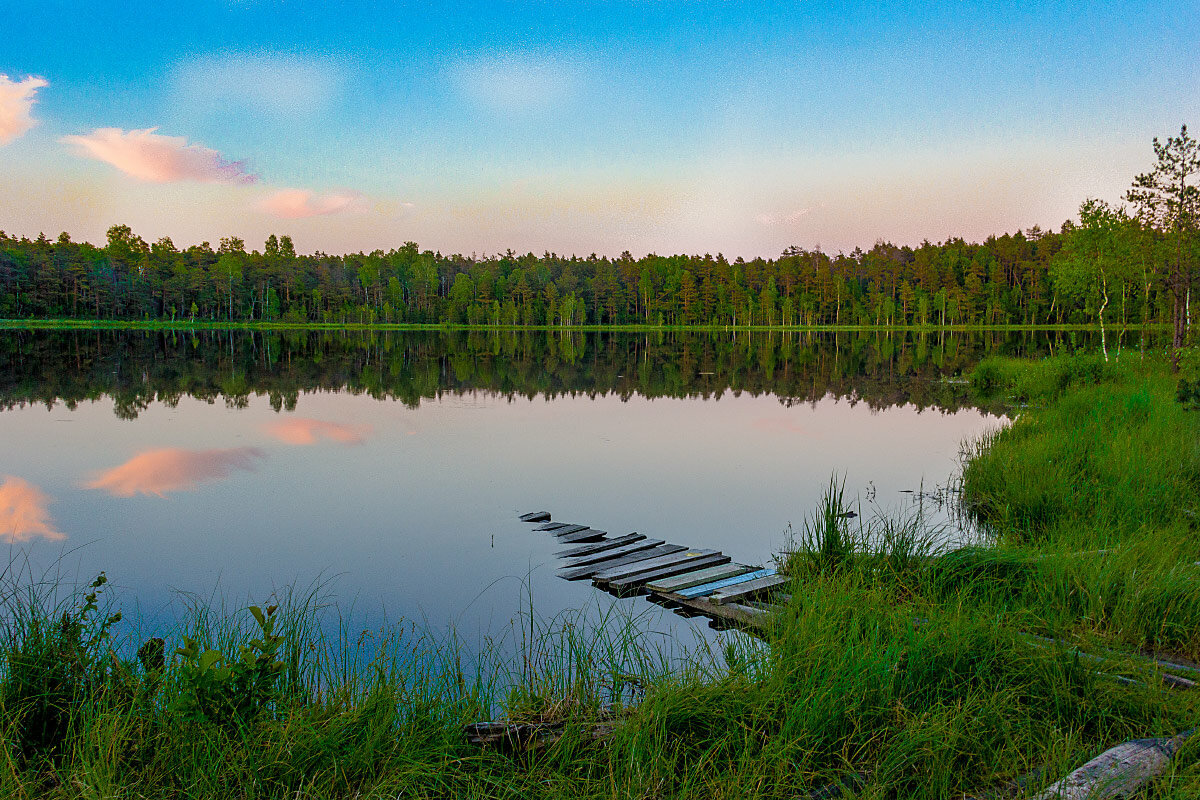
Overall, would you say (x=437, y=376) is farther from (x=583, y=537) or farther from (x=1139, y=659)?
(x=1139, y=659)

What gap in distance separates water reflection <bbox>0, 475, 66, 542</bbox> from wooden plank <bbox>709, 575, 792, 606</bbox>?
7.48m

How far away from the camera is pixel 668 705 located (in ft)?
12.7

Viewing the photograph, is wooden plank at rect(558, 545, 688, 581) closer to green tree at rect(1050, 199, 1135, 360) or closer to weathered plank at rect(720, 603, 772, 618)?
weathered plank at rect(720, 603, 772, 618)

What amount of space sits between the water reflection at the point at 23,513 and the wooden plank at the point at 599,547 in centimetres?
578

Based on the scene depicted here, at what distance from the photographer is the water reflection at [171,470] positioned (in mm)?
11516

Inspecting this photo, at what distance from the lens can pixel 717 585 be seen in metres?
6.95

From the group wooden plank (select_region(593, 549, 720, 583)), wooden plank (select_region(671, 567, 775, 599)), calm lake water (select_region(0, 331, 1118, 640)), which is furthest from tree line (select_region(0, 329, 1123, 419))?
wooden plank (select_region(671, 567, 775, 599))

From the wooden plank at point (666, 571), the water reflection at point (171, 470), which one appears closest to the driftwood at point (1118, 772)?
the wooden plank at point (666, 571)

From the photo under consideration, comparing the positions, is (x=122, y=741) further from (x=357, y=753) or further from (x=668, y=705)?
(x=668, y=705)

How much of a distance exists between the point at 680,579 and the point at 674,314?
4619 inches

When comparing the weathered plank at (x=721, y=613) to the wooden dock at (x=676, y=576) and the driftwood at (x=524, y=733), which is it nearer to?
the wooden dock at (x=676, y=576)

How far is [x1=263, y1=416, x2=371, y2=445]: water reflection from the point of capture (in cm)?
1587

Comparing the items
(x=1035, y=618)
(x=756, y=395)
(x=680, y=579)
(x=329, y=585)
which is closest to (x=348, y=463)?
(x=329, y=585)

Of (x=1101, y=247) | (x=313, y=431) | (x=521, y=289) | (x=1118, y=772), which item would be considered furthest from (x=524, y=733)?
(x=521, y=289)
